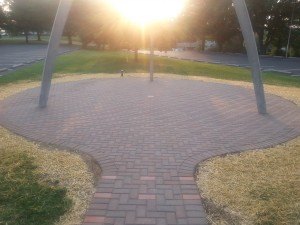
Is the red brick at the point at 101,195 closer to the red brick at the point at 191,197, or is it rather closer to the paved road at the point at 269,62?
the red brick at the point at 191,197

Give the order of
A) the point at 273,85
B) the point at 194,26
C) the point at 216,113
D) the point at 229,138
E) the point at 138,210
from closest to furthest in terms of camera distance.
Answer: the point at 138,210
the point at 229,138
the point at 216,113
the point at 273,85
the point at 194,26

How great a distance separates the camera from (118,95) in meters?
12.6

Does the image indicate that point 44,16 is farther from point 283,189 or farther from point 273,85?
point 283,189

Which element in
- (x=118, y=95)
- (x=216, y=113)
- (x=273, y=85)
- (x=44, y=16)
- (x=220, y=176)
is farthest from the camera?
(x=44, y=16)

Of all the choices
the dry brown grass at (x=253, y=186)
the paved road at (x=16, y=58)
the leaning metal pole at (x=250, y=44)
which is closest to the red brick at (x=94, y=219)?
the dry brown grass at (x=253, y=186)

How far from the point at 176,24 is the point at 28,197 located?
22.0m

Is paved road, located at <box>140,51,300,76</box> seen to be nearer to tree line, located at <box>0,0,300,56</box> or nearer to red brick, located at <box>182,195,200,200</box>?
tree line, located at <box>0,0,300,56</box>

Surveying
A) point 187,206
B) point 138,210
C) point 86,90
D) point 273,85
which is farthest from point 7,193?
point 273,85

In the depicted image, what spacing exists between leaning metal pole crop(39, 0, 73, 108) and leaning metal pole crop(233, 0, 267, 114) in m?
5.02

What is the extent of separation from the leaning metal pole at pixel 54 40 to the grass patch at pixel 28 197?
470cm

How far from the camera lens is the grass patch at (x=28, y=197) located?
14.1ft

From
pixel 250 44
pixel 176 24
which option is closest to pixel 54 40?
pixel 250 44

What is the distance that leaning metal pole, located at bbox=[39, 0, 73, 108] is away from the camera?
965 cm

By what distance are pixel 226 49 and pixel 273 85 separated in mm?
34815
